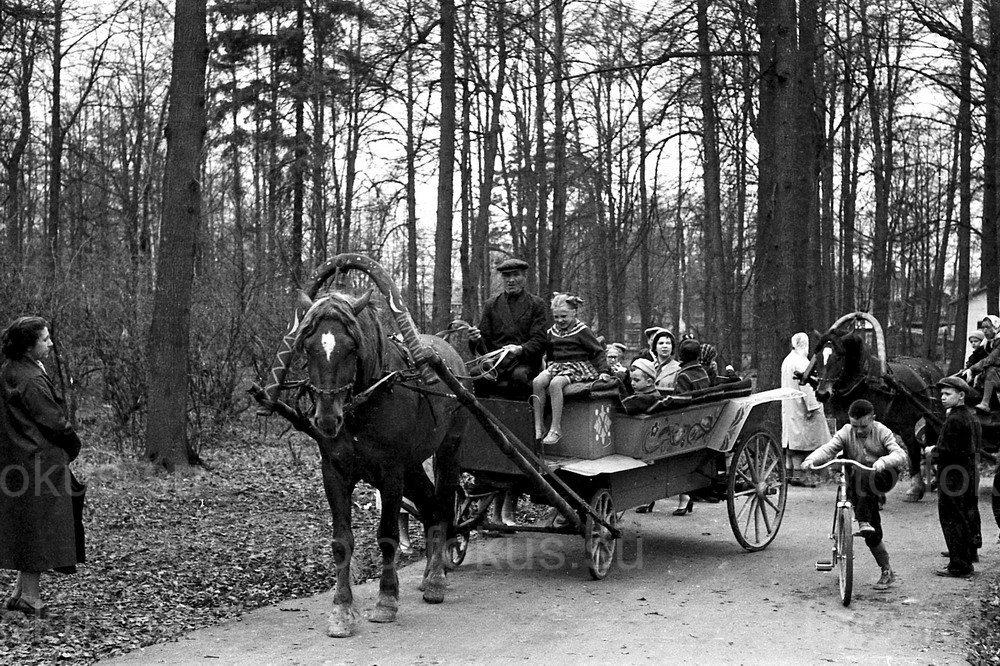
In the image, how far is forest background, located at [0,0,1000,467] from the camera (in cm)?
1382

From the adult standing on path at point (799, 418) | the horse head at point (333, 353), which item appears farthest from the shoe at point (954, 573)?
the adult standing on path at point (799, 418)

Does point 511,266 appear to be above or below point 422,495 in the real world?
above

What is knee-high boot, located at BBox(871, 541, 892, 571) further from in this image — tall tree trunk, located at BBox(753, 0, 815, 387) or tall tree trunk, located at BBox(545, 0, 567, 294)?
tall tree trunk, located at BBox(545, 0, 567, 294)

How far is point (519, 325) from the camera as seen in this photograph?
341 inches

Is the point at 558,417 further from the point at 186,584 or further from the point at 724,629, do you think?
the point at 186,584

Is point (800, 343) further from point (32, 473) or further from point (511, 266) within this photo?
point (32, 473)

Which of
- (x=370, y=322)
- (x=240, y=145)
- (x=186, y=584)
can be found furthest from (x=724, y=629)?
(x=240, y=145)

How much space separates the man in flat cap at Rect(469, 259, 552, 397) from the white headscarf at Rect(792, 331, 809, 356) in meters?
6.91

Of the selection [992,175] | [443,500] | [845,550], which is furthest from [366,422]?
[992,175]

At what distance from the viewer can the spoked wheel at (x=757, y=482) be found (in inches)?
377

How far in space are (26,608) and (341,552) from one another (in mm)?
1878

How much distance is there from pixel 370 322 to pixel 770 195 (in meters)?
8.99

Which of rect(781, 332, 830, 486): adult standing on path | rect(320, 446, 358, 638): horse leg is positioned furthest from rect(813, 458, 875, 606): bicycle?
rect(781, 332, 830, 486): adult standing on path

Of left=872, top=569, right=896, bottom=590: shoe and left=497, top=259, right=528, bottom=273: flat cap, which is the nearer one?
left=872, top=569, right=896, bottom=590: shoe
